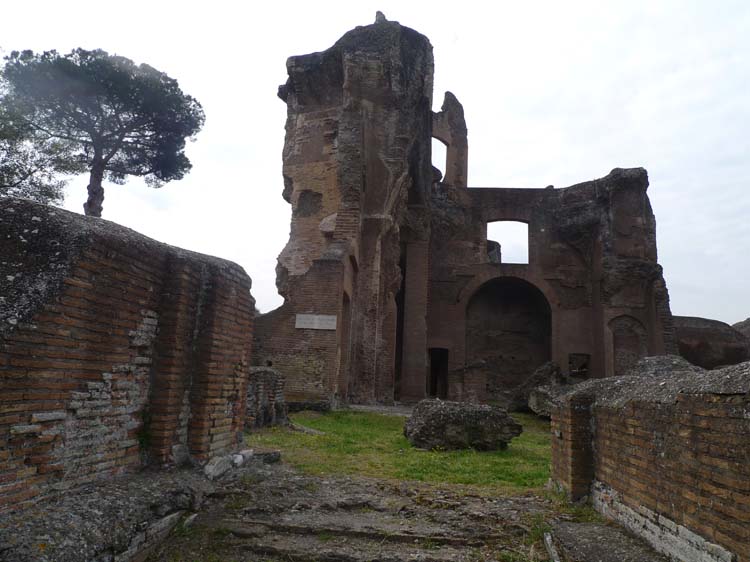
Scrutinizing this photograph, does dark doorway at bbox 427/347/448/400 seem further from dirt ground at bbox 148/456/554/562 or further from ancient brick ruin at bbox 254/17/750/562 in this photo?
dirt ground at bbox 148/456/554/562

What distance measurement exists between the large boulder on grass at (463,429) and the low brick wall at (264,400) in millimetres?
2349

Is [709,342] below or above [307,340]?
above

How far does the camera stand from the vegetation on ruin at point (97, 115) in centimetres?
1978

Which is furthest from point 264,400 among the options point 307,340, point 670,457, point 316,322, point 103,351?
point 670,457

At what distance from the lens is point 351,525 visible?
12.7 feet

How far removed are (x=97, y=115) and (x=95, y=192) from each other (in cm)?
316

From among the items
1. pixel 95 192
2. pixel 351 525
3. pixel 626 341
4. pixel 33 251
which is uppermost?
pixel 95 192

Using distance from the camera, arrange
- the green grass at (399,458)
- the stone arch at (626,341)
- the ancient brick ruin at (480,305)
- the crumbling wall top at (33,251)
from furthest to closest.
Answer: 1. the stone arch at (626,341)
2. the green grass at (399,458)
3. the ancient brick ruin at (480,305)
4. the crumbling wall top at (33,251)

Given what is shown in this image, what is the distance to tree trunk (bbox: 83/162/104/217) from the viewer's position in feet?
66.1

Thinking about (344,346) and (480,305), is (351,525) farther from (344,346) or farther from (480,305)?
(480,305)

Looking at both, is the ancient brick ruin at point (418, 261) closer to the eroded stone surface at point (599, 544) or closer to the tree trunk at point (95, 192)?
the tree trunk at point (95, 192)

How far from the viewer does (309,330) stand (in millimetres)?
12453

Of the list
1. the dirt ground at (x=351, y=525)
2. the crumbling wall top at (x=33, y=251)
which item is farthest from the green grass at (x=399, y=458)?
the crumbling wall top at (x=33, y=251)

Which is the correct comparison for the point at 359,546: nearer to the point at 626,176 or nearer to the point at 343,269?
the point at 343,269
